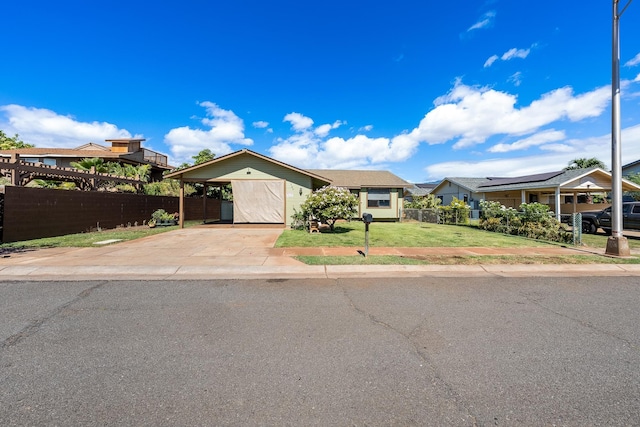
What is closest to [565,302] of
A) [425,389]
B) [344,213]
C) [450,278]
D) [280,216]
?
[450,278]

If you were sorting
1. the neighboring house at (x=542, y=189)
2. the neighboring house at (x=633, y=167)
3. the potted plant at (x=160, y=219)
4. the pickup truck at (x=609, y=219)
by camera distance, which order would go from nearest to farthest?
the pickup truck at (x=609, y=219), the potted plant at (x=160, y=219), the neighboring house at (x=542, y=189), the neighboring house at (x=633, y=167)

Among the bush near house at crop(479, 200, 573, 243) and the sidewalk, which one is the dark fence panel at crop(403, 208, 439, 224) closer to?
the bush near house at crop(479, 200, 573, 243)

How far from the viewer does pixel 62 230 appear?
1211 cm

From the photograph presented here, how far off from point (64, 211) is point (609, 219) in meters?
24.4

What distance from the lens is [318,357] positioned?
3.06 m

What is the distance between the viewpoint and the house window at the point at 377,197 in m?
23.1

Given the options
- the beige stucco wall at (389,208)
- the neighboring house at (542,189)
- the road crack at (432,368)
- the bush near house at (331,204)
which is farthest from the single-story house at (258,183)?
the neighboring house at (542,189)

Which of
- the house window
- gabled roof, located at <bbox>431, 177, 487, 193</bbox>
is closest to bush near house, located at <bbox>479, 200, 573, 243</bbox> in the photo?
the house window

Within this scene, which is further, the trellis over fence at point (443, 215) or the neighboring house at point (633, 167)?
the neighboring house at point (633, 167)

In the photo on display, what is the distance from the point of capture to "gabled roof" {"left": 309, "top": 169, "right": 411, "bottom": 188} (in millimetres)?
22812

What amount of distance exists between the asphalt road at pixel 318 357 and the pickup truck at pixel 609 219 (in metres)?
12.2

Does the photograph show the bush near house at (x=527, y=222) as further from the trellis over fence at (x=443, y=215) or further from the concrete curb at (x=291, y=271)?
the concrete curb at (x=291, y=271)

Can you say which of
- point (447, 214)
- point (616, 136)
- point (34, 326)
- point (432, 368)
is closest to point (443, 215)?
point (447, 214)

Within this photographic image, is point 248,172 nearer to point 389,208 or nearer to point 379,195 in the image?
point 379,195
